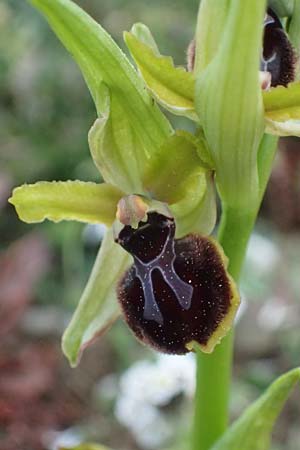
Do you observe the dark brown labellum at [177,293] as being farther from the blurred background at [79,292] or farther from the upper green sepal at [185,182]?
the blurred background at [79,292]

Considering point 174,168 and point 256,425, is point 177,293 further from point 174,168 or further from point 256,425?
point 256,425

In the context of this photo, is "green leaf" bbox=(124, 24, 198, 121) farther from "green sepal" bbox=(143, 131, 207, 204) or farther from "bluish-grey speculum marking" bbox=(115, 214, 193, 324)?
"bluish-grey speculum marking" bbox=(115, 214, 193, 324)

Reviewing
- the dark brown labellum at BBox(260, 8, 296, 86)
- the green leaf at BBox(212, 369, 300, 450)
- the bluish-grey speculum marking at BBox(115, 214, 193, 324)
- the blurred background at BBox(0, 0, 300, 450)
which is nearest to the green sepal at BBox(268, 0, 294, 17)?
the dark brown labellum at BBox(260, 8, 296, 86)

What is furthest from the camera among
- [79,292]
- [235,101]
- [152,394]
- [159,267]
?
[79,292]

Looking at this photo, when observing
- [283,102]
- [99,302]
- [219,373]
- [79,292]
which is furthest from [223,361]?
[79,292]

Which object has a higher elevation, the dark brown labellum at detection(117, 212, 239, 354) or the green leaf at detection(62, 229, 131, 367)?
the dark brown labellum at detection(117, 212, 239, 354)

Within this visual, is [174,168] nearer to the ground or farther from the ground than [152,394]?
farther from the ground

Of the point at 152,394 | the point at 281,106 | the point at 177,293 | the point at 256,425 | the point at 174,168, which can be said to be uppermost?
the point at 281,106

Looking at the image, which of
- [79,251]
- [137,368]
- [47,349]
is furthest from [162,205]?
[79,251]
